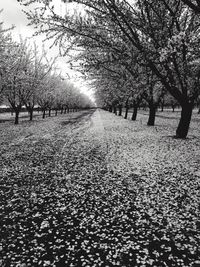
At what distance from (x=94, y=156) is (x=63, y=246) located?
8189mm

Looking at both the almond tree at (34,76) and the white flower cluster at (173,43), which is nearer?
the white flower cluster at (173,43)

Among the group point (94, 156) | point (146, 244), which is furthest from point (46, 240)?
point (94, 156)

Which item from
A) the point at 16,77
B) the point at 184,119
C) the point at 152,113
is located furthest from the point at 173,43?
the point at 16,77

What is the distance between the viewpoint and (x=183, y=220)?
577 cm

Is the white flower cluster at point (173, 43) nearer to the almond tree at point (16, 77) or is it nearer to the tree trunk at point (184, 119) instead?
the tree trunk at point (184, 119)

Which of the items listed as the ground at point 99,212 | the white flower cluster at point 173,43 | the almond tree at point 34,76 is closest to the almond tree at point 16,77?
the almond tree at point 34,76

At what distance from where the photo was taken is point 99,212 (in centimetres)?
620

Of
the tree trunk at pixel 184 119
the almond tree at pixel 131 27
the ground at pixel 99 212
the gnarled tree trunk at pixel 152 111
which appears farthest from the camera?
the gnarled tree trunk at pixel 152 111

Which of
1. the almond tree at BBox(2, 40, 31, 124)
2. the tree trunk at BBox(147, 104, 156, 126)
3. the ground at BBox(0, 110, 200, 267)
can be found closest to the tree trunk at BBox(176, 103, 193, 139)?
the ground at BBox(0, 110, 200, 267)

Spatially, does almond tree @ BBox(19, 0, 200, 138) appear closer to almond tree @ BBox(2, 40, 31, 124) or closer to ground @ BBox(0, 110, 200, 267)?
ground @ BBox(0, 110, 200, 267)

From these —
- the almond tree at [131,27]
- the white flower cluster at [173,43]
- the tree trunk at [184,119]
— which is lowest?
the tree trunk at [184,119]

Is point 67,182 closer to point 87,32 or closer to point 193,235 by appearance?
point 193,235

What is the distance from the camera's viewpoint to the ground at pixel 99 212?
14.6ft

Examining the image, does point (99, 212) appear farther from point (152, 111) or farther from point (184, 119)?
point (152, 111)
